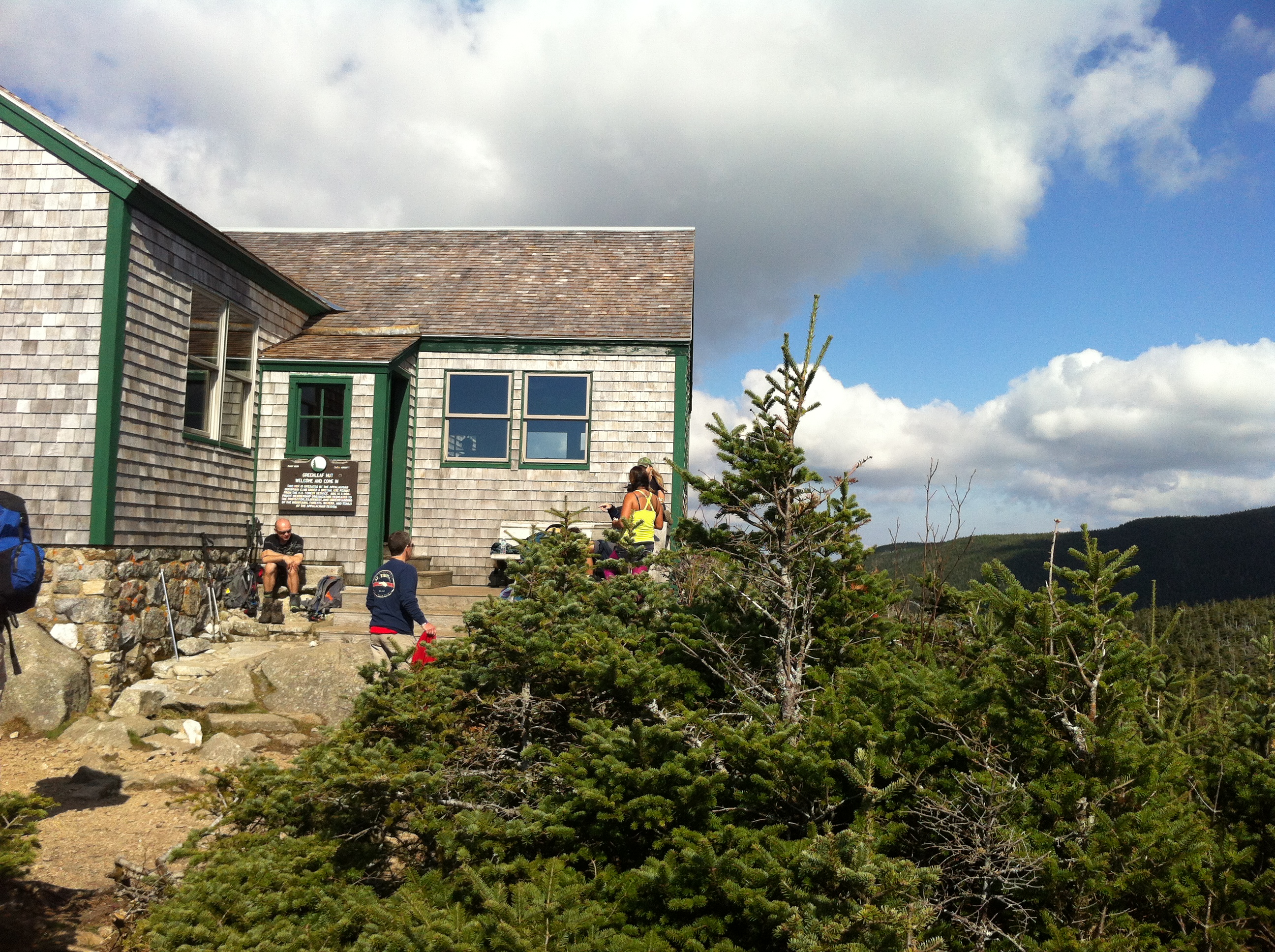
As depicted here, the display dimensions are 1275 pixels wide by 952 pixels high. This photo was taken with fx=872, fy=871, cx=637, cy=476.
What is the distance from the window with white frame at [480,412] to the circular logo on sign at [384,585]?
626 cm

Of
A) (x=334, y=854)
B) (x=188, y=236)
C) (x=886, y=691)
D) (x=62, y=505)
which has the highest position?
(x=188, y=236)

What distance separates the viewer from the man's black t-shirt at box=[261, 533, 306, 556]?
446 inches

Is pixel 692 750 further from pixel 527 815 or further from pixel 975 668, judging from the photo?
pixel 975 668

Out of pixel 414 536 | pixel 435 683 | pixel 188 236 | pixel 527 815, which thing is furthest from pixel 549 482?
pixel 527 815

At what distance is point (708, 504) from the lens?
13.2 ft

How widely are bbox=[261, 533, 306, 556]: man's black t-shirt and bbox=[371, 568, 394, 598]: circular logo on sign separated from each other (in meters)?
4.89

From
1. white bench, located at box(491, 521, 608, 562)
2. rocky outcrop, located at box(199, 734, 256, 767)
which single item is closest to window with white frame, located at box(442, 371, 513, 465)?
white bench, located at box(491, 521, 608, 562)

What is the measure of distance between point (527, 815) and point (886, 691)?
4.71 ft

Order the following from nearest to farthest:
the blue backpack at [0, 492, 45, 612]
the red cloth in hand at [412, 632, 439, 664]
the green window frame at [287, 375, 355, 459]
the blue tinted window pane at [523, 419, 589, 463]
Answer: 1. the red cloth in hand at [412, 632, 439, 664]
2. the blue backpack at [0, 492, 45, 612]
3. the green window frame at [287, 375, 355, 459]
4. the blue tinted window pane at [523, 419, 589, 463]

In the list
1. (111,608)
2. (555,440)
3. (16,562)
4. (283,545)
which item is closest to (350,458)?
(283,545)

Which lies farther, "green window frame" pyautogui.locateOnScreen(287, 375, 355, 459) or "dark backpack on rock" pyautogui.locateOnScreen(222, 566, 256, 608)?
"green window frame" pyautogui.locateOnScreen(287, 375, 355, 459)

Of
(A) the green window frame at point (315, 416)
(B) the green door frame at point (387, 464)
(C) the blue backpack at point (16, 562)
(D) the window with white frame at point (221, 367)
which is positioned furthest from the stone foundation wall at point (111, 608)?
(C) the blue backpack at point (16, 562)

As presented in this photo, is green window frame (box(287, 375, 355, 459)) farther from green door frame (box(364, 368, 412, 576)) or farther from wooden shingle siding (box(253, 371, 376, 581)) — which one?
green door frame (box(364, 368, 412, 576))

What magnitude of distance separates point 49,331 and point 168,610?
3173 mm
